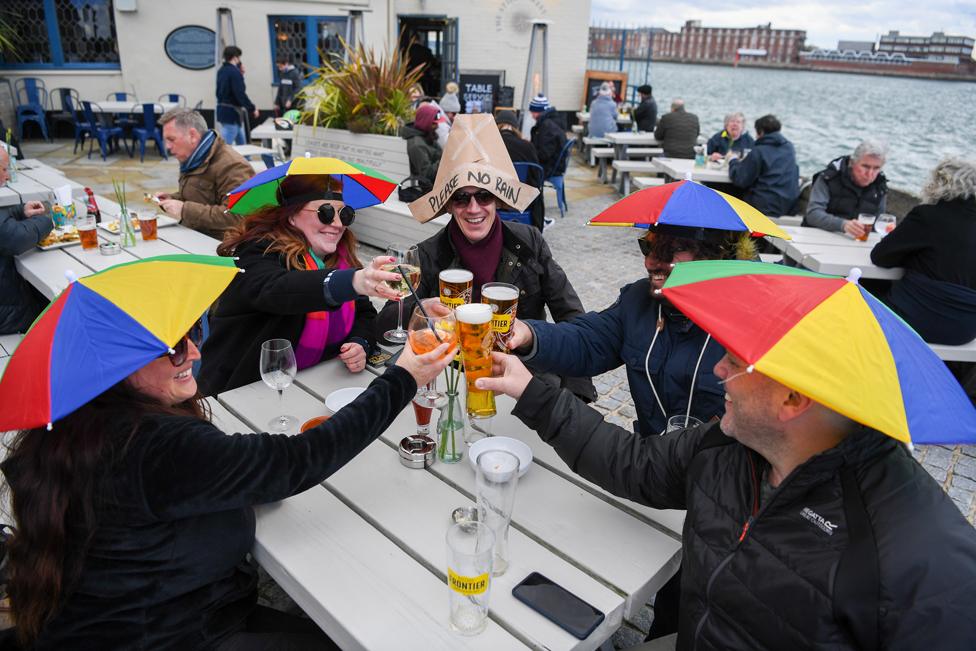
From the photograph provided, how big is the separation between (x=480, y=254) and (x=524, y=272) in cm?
24

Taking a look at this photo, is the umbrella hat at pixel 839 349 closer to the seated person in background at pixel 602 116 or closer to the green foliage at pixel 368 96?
the green foliage at pixel 368 96

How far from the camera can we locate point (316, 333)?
9.10ft

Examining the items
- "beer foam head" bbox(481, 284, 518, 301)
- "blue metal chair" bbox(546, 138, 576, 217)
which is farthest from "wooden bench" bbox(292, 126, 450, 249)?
"beer foam head" bbox(481, 284, 518, 301)

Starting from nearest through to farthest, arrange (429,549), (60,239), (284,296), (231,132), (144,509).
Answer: (144,509), (429,549), (284,296), (60,239), (231,132)

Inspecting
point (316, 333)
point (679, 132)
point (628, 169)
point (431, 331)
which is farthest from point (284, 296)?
point (679, 132)

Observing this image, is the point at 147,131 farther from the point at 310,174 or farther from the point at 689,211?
the point at 689,211

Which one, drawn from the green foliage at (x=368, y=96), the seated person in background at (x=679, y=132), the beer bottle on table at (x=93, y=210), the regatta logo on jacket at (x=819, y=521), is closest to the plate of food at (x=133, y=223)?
the beer bottle on table at (x=93, y=210)

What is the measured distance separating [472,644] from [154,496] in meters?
0.82

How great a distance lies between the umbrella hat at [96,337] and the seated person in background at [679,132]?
33.8 feet

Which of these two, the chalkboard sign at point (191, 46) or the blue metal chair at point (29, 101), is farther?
the chalkboard sign at point (191, 46)

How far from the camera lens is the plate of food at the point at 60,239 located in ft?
13.9

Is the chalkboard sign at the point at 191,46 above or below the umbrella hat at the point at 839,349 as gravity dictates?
above

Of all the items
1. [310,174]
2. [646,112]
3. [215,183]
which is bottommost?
[215,183]

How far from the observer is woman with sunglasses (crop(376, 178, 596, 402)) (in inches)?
123
